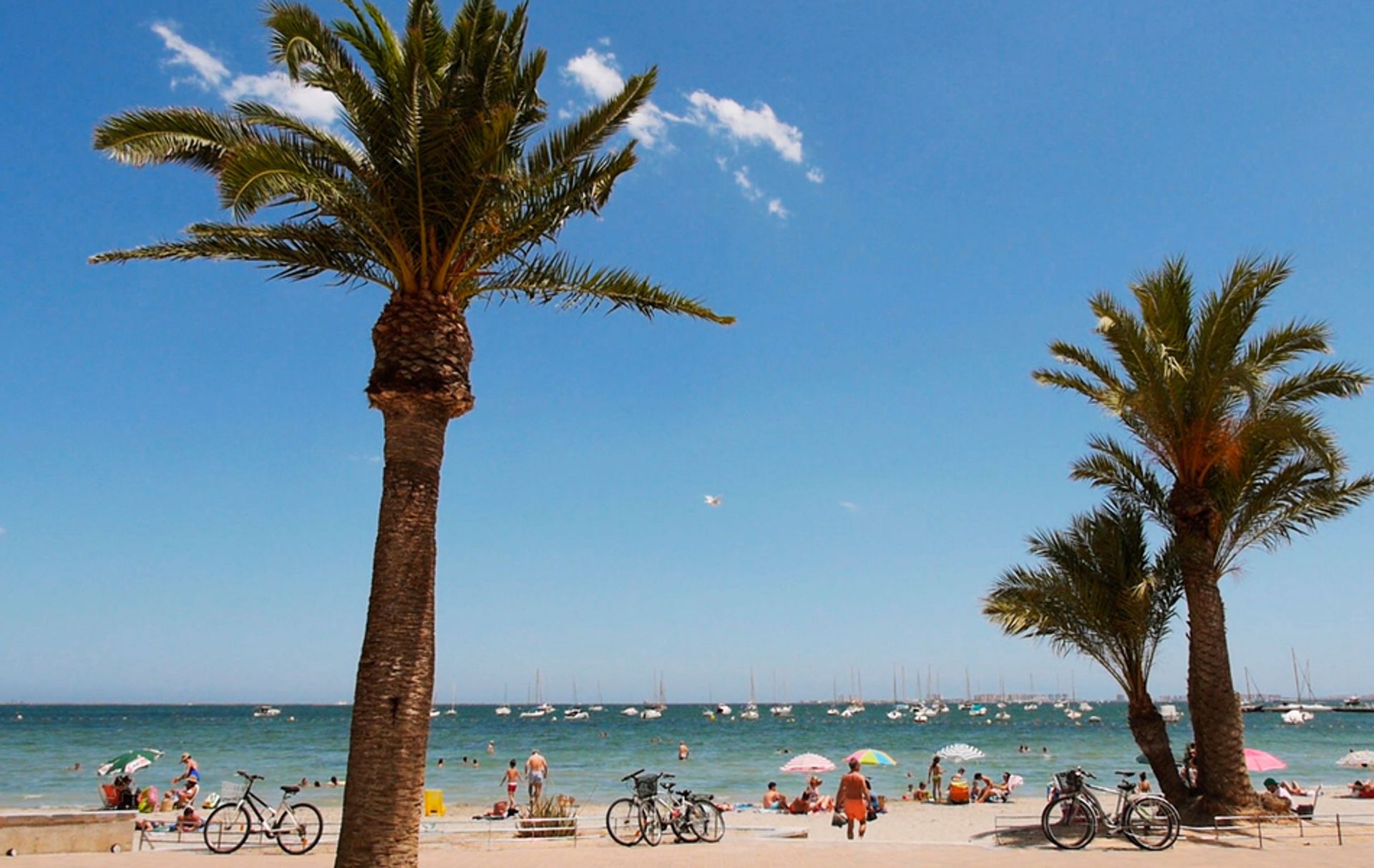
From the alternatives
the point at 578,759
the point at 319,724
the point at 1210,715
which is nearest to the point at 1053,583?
the point at 1210,715

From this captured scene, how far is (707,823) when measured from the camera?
49.6 ft

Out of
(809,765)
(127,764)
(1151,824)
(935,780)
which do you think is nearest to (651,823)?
(1151,824)

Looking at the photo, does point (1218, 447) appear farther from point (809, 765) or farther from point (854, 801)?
point (809, 765)

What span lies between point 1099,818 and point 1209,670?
140 inches

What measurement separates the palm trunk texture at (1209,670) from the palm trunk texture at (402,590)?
40.9 feet

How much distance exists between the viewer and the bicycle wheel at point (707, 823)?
588 inches

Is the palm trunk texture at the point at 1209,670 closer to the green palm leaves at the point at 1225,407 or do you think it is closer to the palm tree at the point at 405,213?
the green palm leaves at the point at 1225,407

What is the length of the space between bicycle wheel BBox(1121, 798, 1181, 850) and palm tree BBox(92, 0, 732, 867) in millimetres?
9749

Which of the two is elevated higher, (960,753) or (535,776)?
(535,776)

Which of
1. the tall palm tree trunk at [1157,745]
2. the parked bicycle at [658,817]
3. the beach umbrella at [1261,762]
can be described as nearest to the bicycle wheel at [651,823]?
the parked bicycle at [658,817]

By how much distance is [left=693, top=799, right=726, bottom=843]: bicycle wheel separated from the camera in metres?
14.9

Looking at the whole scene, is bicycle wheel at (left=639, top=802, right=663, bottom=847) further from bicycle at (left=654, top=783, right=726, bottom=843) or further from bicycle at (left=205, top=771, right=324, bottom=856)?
bicycle at (left=205, top=771, right=324, bottom=856)

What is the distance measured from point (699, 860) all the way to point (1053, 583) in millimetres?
8044

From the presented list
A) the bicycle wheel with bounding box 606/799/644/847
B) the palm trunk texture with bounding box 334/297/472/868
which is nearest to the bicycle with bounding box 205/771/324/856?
the bicycle wheel with bounding box 606/799/644/847
